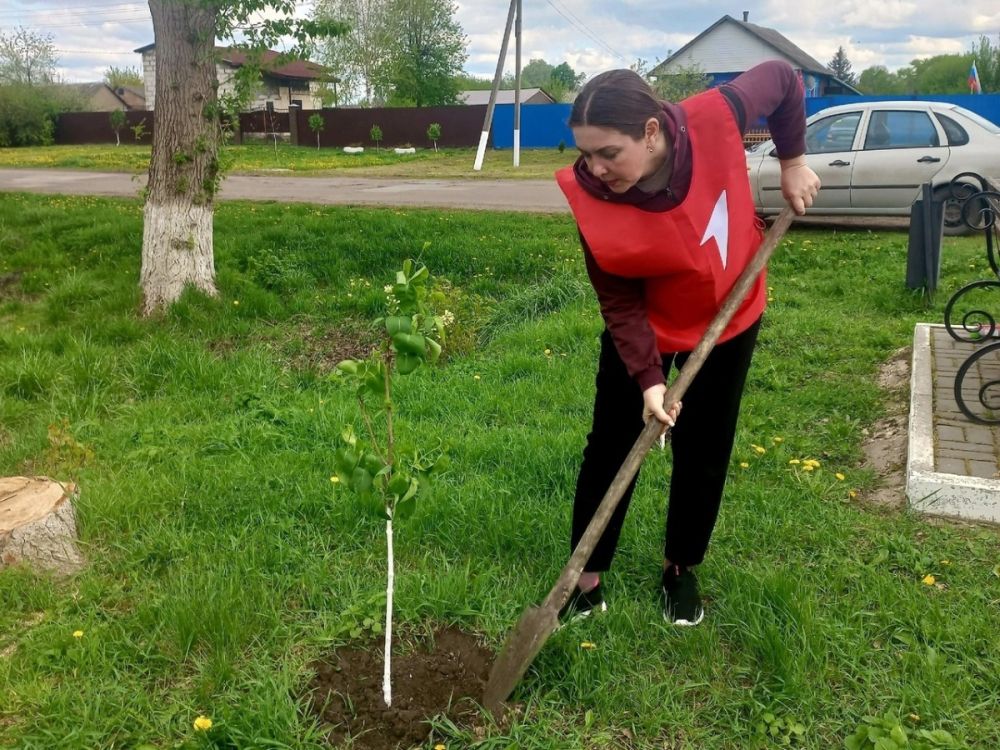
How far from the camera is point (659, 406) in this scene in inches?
87.4

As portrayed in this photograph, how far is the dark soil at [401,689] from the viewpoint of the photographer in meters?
2.28

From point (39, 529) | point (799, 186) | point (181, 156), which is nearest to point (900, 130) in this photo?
point (181, 156)

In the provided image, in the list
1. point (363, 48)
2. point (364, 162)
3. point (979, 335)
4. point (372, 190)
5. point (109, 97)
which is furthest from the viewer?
point (109, 97)

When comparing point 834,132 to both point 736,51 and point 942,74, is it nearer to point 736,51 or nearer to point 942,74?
point 736,51

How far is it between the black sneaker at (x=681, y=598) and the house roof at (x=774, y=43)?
3956cm

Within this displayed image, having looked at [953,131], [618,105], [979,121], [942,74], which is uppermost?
[942,74]

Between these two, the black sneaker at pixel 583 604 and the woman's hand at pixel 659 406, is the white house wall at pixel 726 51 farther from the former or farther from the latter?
the woman's hand at pixel 659 406

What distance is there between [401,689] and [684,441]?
3.74ft

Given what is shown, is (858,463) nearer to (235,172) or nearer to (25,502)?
(25,502)

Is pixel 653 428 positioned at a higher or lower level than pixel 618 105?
lower

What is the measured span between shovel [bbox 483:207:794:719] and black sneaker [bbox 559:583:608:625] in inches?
14.9

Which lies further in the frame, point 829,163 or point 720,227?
point 829,163

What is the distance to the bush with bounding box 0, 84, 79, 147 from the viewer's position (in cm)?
3516

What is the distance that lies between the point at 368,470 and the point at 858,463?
2521mm
